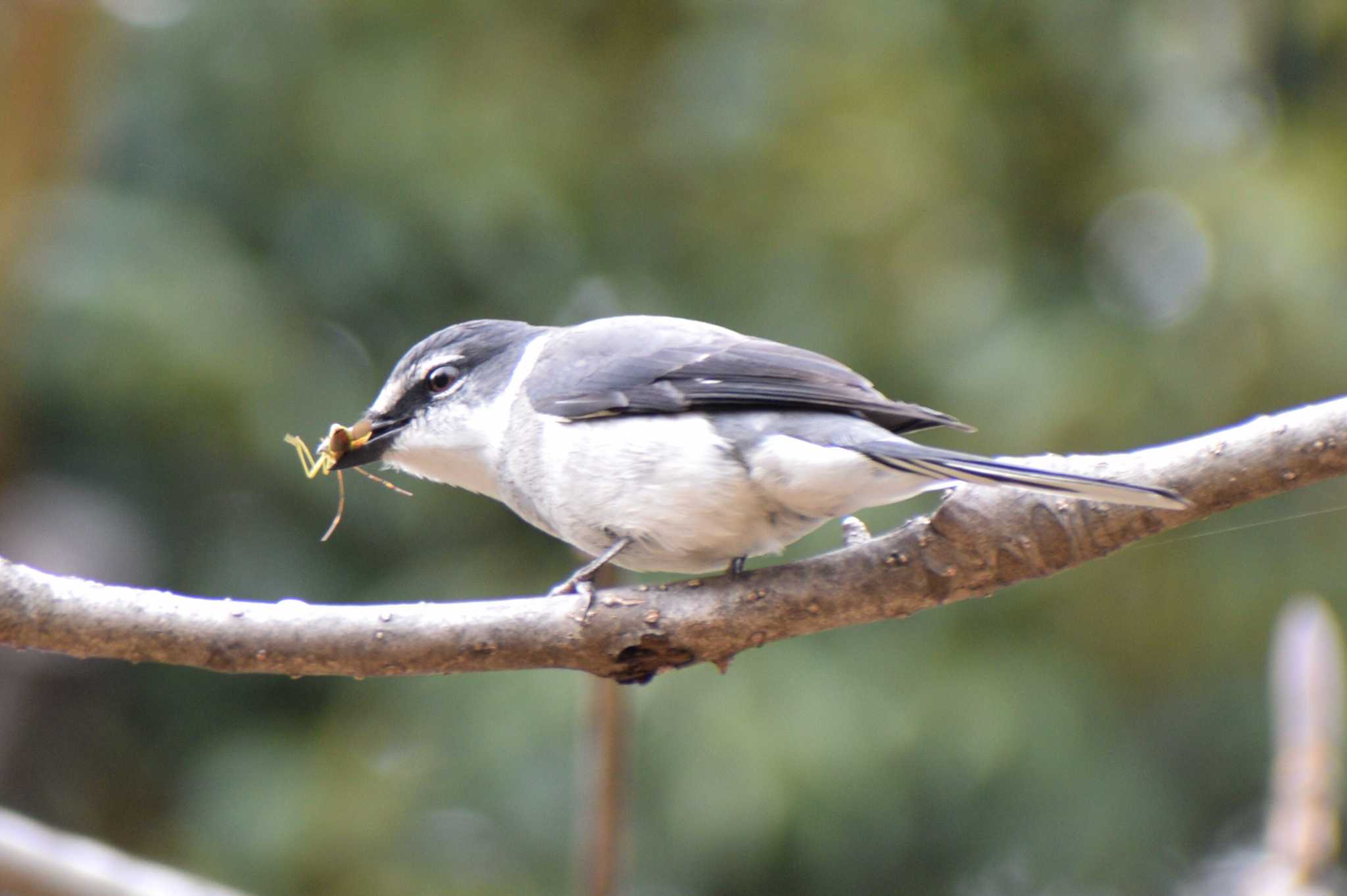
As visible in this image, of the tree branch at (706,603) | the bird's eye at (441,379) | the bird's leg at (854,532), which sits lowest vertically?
the tree branch at (706,603)

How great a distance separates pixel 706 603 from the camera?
266cm

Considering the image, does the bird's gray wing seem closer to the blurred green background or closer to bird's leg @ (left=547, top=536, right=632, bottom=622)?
bird's leg @ (left=547, top=536, right=632, bottom=622)

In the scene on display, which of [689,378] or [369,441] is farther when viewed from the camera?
[369,441]

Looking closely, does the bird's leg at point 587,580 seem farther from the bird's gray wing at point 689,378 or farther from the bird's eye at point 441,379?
the bird's eye at point 441,379

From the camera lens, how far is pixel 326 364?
6.07 m

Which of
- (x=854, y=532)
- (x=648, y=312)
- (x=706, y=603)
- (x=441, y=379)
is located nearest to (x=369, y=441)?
(x=441, y=379)

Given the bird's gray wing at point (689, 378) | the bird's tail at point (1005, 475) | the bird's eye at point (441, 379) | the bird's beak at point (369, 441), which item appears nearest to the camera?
the bird's tail at point (1005, 475)

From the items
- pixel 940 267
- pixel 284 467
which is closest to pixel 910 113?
pixel 940 267

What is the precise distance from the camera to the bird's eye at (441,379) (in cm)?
347

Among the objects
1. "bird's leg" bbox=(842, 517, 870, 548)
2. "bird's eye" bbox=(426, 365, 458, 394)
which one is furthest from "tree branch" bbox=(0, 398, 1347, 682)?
"bird's eye" bbox=(426, 365, 458, 394)

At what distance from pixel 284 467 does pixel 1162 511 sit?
453 centimetres

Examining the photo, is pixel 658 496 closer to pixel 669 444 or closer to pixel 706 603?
pixel 669 444

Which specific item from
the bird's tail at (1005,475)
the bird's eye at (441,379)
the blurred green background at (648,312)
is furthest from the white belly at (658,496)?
the blurred green background at (648,312)

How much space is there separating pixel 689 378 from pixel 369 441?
894 mm
